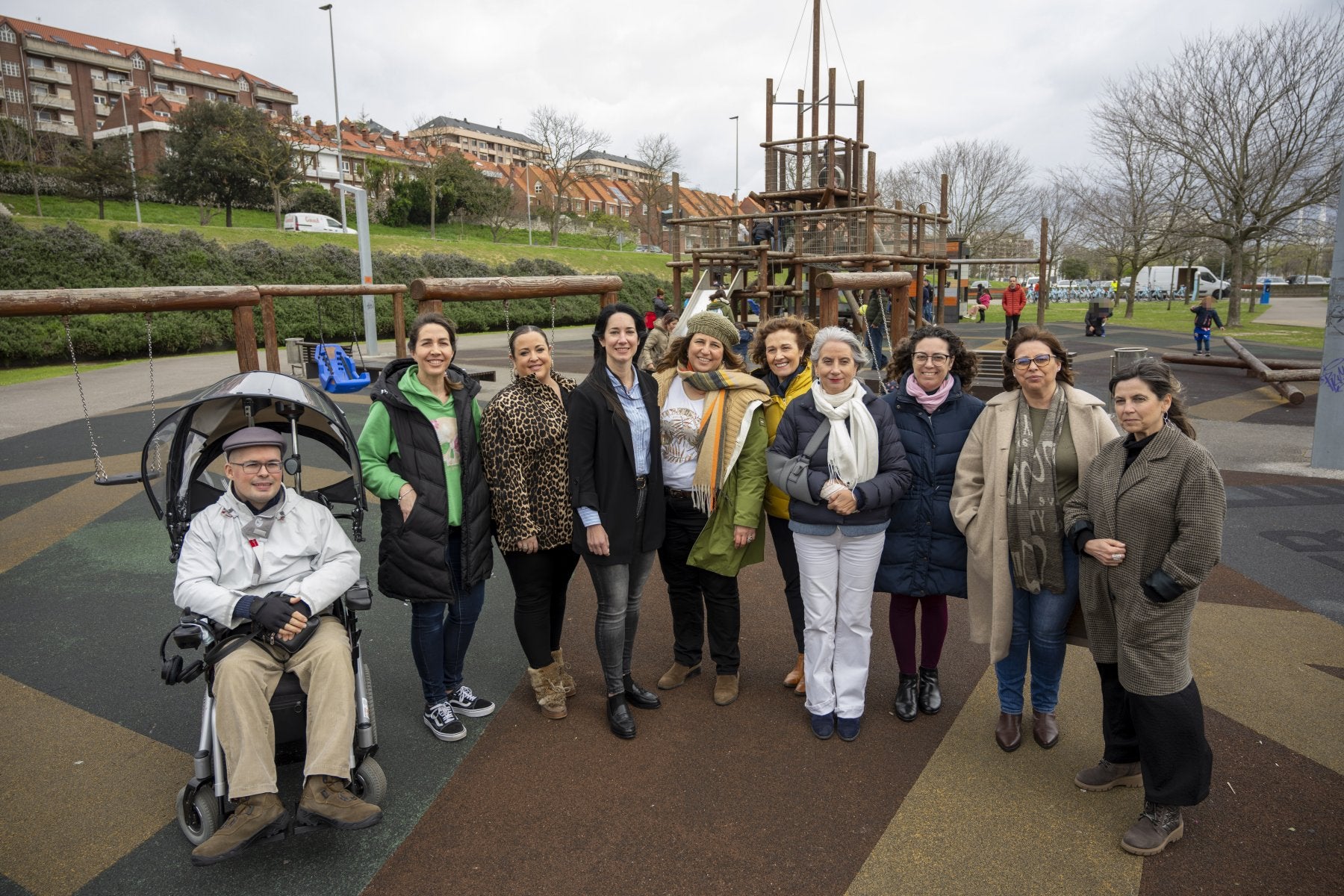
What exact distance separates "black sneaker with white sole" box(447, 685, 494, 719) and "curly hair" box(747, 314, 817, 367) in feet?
7.60

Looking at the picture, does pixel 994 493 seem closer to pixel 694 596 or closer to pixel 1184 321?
pixel 694 596

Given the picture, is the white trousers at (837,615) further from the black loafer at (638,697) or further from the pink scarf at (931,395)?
the black loafer at (638,697)

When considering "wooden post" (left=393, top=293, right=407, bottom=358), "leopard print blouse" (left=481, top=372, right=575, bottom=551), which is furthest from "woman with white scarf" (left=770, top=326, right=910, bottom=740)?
"wooden post" (left=393, top=293, right=407, bottom=358)

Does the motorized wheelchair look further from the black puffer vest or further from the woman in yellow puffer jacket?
the woman in yellow puffer jacket

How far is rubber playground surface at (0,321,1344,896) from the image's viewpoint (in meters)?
3.01

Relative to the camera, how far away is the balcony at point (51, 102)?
6153 centimetres

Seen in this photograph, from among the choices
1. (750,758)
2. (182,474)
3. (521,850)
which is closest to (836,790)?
(750,758)

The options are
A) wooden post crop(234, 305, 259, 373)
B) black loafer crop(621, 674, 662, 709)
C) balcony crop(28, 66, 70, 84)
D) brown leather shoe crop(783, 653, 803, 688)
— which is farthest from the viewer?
balcony crop(28, 66, 70, 84)

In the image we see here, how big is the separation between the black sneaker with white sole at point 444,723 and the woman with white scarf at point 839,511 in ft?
5.68

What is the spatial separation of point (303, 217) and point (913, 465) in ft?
148

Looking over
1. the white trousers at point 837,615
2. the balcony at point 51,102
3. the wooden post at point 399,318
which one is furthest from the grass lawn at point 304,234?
the balcony at point 51,102

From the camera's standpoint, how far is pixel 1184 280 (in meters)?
56.2

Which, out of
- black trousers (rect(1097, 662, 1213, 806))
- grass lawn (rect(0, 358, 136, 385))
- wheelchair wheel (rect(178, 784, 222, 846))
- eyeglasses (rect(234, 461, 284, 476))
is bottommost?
wheelchair wheel (rect(178, 784, 222, 846))

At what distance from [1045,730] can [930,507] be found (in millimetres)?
1172
